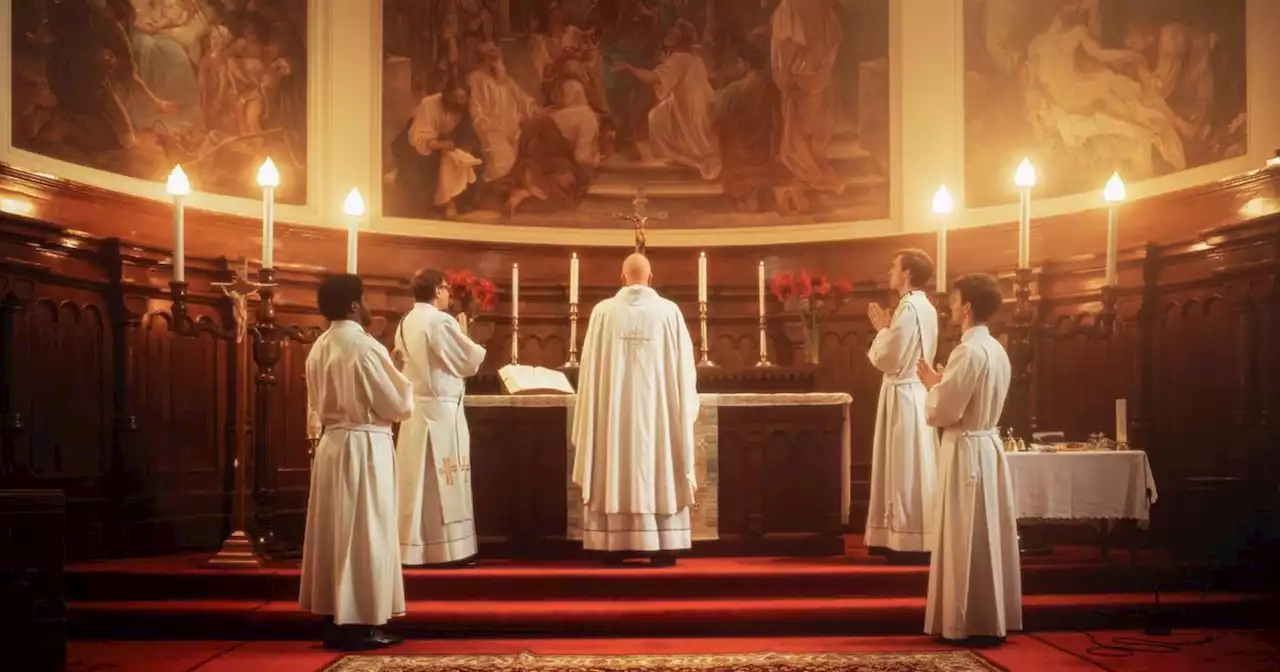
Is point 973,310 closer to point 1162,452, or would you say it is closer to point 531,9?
point 1162,452

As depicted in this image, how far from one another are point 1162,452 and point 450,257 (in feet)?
20.9

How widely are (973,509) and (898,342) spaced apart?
6.11 ft

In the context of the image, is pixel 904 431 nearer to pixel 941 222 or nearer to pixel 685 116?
pixel 941 222

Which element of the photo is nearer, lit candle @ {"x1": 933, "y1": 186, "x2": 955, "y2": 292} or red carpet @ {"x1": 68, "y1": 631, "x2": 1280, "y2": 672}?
red carpet @ {"x1": 68, "y1": 631, "x2": 1280, "y2": 672}

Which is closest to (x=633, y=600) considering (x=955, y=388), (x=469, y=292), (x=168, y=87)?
(x=955, y=388)

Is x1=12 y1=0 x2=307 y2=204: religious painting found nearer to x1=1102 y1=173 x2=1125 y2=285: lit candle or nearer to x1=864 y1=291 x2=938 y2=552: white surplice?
x1=864 y1=291 x2=938 y2=552: white surplice

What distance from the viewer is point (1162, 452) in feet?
30.7

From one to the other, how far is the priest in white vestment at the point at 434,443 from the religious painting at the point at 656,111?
3565 mm

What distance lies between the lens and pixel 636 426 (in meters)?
8.23

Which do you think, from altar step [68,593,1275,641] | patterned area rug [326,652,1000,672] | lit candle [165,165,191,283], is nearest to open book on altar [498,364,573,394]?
altar step [68,593,1275,641]

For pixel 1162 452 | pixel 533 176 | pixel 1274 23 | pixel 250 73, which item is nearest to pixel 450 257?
pixel 533 176

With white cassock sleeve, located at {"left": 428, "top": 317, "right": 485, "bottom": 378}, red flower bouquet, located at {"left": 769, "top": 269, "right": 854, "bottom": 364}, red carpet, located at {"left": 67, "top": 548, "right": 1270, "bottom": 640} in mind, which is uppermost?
red flower bouquet, located at {"left": 769, "top": 269, "right": 854, "bottom": 364}

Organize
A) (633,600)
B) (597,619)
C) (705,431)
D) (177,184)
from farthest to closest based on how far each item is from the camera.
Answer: (705,431) → (633,600) → (177,184) → (597,619)

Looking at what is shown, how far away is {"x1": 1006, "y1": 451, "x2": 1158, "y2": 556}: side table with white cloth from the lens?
26.6 feet
